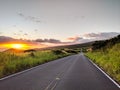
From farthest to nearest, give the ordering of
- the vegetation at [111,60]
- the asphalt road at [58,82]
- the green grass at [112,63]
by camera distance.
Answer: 1. the vegetation at [111,60]
2. the green grass at [112,63]
3. the asphalt road at [58,82]

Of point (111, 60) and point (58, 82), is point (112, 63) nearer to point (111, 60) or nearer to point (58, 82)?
point (111, 60)

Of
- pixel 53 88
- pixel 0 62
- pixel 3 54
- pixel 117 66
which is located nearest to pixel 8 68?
pixel 0 62

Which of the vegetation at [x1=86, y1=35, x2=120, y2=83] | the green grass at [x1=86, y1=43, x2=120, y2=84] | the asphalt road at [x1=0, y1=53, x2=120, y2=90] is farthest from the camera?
the vegetation at [x1=86, y1=35, x2=120, y2=83]

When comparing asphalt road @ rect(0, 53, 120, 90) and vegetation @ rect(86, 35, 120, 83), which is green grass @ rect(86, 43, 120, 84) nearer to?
vegetation @ rect(86, 35, 120, 83)

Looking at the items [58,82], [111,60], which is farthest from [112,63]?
[58,82]

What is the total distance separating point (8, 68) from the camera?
22.5 m

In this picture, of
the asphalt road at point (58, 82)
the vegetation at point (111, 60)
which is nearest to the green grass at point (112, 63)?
the vegetation at point (111, 60)

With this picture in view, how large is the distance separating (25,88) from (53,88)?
4.43 ft

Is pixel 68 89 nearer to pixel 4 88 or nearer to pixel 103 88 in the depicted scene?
pixel 103 88

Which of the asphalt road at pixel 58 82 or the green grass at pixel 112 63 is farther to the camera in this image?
the green grass at pixel 112 63

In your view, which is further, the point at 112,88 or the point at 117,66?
the point at 117,66

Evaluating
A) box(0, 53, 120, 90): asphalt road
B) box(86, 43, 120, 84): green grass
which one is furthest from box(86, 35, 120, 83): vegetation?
box(0, 53, 120, 90): asphalt road

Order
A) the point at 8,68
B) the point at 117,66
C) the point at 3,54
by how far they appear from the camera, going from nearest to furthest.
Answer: the point at 117,66 < the point at 8,68 < the point at 3,54

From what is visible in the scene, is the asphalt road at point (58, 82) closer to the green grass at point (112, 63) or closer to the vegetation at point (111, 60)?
the green grass at point (112, 63)
